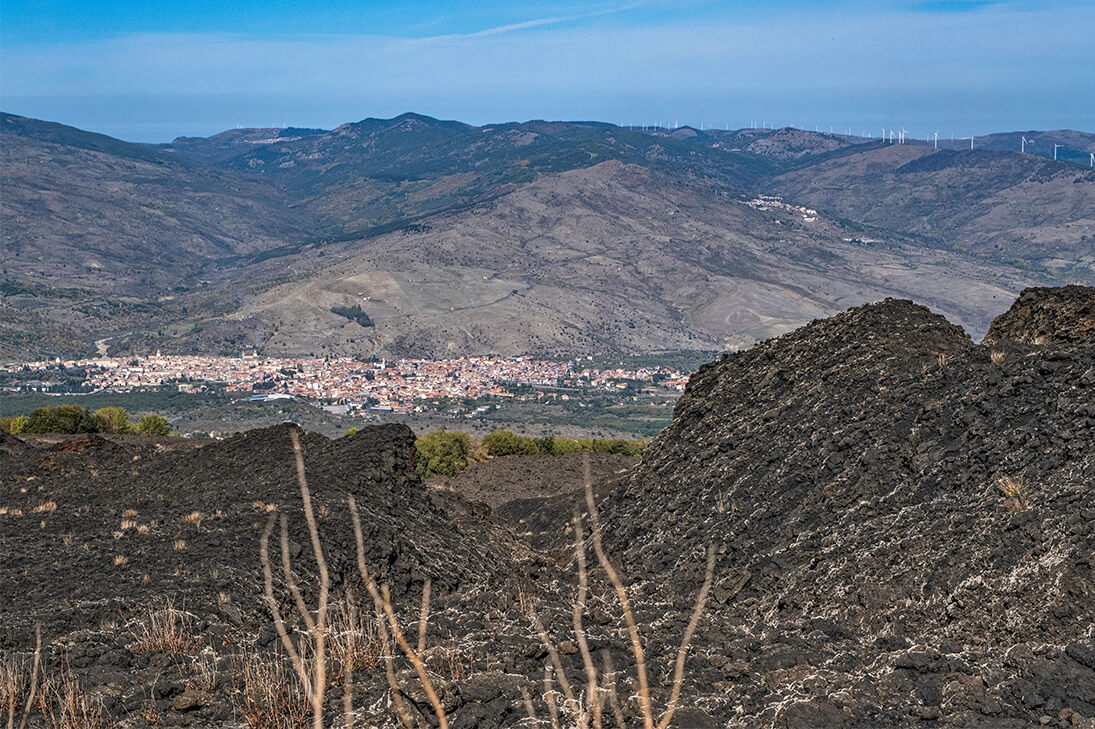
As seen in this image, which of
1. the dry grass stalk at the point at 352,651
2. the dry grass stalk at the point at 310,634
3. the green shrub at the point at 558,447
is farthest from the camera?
the green shrub at the point at 558,447

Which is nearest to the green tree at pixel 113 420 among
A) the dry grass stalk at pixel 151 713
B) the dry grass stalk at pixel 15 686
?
the dry grass stalk at pixel 15 686

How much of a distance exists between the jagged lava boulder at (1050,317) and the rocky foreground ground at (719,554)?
0.22 ft

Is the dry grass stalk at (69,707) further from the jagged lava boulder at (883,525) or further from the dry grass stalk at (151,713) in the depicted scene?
the jagged lava boulder at (883,525)

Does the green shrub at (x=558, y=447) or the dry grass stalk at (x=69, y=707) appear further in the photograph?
the green shrub at (x=558, y=447)

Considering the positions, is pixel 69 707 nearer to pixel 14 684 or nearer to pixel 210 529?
pixel 14 684

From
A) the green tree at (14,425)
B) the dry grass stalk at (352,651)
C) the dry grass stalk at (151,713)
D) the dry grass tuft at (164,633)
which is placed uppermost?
the dry grass stalk at (352,651)

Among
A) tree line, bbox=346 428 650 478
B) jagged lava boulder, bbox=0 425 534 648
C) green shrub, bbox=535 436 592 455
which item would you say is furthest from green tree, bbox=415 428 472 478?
jagged lava boulder, bbox=0 425 534 648

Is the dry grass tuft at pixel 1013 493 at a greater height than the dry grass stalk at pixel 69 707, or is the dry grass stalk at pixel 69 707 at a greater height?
A: the dry grass tuft at pixel 1013 493

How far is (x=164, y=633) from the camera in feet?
34.3

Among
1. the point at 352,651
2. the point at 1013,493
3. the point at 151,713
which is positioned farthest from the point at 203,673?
the point at 1013,493

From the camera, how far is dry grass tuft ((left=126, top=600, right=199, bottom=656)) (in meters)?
10.4

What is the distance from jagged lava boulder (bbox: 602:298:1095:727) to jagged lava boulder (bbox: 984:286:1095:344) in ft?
5.86

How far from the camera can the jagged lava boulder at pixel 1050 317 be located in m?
21.4

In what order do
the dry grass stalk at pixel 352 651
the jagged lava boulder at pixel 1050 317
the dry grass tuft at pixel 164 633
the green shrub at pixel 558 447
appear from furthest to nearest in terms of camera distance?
the green shrub at pixel 558 447 < the jagged lava boulder at pixel 1050 317 < the dry grass tuft at pixel 164 633 < the dry grass stalk at pixel 352 651
